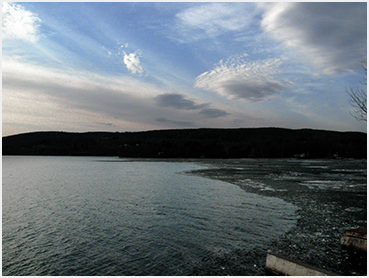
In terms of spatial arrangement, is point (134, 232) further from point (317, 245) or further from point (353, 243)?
point (353, 243)

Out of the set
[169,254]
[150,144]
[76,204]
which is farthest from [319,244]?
[150,144]

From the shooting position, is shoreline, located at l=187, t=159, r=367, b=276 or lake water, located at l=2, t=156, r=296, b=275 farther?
lake water, located at l=2, t=156, r=296, b=275

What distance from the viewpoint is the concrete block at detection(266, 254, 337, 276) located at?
804 cm

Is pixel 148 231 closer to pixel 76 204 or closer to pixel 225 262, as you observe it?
pixel 225 262

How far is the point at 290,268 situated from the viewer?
874 centimetres

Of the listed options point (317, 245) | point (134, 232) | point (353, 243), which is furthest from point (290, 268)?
point (134, 232)

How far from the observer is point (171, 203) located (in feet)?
72.0

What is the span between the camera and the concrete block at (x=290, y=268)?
316 inches

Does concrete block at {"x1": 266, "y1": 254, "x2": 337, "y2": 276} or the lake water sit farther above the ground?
concrete block at {"x1": 266, "y1": 254, "x2": 337, "y2": 276}

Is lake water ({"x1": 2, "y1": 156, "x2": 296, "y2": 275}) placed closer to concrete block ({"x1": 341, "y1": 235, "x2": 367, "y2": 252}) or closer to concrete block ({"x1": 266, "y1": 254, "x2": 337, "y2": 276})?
concrete block ({"x1": 266, "y1": 254, "x2": 337, "y2": 276})

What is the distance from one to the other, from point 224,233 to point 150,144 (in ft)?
614

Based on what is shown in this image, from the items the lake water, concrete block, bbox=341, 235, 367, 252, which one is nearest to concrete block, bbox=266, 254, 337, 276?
the lake water

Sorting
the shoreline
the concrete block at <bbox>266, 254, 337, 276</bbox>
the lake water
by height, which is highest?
the concrete block at <bbox>266, 254, 337, 276</bbox>

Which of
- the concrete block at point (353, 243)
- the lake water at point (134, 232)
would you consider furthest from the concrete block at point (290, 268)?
the concrete block at point (353, 243)
